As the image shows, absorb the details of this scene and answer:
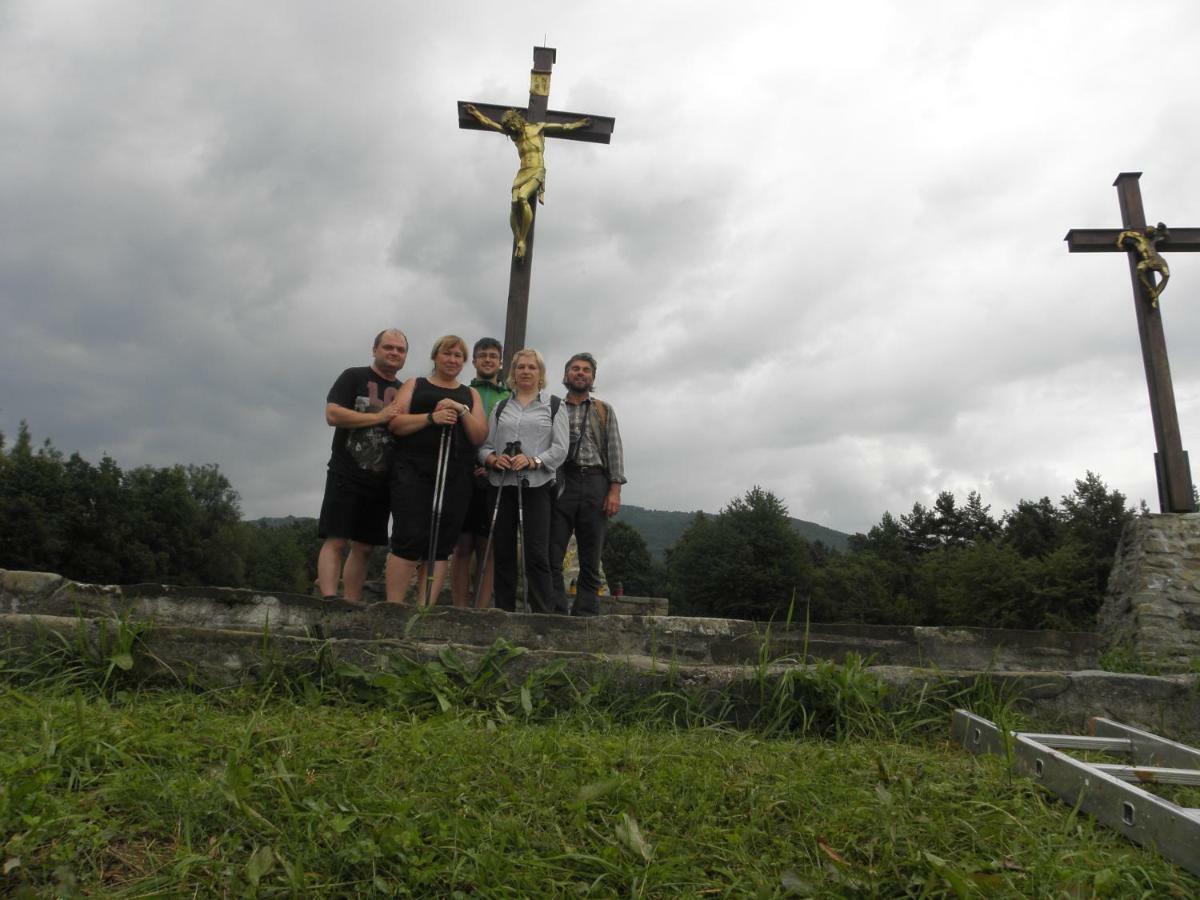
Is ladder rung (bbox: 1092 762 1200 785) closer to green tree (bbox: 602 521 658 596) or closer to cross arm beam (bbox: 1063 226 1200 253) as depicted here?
cross arm beam (bbox: 1063 226 1200 253)

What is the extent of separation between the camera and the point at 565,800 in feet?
7.38

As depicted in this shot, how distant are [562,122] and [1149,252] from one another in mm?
5587

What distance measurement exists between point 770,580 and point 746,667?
34352mm

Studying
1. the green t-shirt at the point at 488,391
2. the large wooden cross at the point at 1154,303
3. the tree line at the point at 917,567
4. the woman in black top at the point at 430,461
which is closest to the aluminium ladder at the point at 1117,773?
the woman in black top at the point at 430,461

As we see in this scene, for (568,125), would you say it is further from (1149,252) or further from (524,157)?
(1149,252)

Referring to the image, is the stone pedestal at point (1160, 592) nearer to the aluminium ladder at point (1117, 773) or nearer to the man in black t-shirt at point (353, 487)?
the aluminium ladder at point (1117, 773)

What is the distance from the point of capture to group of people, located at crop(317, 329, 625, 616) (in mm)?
4777

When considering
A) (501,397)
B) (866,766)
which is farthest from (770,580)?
(866,766)

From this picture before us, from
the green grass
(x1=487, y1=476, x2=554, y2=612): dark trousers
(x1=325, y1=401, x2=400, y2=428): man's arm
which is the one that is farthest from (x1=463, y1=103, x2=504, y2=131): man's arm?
the green grass

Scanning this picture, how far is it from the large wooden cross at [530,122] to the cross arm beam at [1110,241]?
14.9ft

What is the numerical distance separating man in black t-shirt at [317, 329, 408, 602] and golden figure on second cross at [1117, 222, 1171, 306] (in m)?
7.01

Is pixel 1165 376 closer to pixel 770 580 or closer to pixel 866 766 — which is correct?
pixel 866 766

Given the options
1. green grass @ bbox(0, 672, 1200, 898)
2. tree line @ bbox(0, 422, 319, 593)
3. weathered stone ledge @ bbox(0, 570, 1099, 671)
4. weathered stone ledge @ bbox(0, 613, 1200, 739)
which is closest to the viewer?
green grass @ bbox(0, 672, 1200, 898)

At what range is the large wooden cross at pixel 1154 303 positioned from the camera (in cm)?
743
